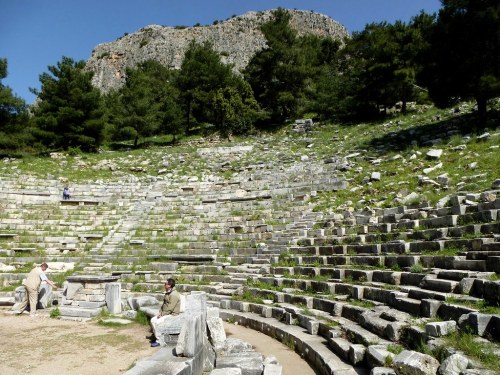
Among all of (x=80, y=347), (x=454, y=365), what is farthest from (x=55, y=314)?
(x=454, y=365)

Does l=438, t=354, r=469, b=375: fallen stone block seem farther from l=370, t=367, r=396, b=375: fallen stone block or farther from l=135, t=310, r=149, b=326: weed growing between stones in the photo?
l=135, t=310, r=149, b=326: weed growing between stones

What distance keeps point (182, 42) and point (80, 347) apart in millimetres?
87597

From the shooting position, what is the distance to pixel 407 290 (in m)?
6.99

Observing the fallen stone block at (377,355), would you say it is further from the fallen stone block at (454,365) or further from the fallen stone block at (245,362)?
the fallen stone block at (245,362)

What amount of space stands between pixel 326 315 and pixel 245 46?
81.6 meters

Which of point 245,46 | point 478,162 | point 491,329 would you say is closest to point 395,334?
point 491,329

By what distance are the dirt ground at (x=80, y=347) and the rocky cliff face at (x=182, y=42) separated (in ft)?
245

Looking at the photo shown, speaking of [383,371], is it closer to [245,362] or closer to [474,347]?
[474,347]

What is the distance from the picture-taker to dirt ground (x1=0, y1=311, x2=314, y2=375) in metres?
6.29

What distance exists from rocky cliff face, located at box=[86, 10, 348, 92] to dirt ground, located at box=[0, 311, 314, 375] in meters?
74.8

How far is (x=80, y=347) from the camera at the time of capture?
295 inches

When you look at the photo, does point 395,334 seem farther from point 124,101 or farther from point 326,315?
point 124,101

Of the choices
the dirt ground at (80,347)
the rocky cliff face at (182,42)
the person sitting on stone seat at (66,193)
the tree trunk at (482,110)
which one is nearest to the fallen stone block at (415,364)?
the dirt ground at (80,347)

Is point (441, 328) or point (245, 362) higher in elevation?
point (441, 328)
